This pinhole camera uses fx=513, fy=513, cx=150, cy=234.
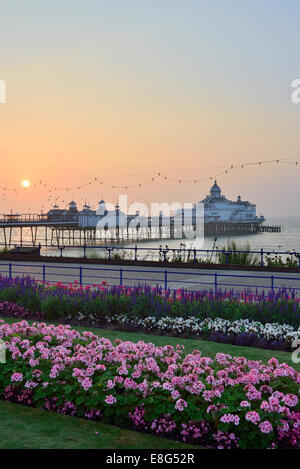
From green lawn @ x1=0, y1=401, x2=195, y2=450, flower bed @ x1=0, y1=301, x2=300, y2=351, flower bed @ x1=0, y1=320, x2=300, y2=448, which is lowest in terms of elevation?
green lawn @ x1=0, y1=401, x2=195, y2=450

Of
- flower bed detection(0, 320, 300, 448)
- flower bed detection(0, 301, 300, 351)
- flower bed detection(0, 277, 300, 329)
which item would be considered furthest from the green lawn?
flower bed detection(0, 277, 300, 329)

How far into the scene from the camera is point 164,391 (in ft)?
21.6

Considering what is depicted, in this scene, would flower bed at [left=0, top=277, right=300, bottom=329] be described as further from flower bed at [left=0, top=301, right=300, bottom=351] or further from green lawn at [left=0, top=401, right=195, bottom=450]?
green lawn at [left=0, top=401, right=195, bottom=450]

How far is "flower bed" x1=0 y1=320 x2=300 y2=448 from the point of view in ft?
19.2

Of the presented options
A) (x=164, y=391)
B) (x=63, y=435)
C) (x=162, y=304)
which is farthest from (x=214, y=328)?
(x=63, y=435)

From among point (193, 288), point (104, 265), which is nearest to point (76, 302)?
point (193, 288)

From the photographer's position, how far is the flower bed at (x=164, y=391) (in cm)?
585

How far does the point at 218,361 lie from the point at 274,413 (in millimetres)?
1720

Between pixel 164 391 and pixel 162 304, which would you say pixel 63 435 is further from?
pixel 162 304

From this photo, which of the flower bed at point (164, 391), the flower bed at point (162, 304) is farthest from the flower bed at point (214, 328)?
the flower bed at point (164, 391)

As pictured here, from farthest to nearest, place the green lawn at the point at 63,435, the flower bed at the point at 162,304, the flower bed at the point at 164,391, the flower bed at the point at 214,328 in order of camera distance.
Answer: the flower bed at the point at 162,304 < the flower bed at the point at 214,328 < the green lawn at the point at 63,435 < the flower bed at the point at 164,391

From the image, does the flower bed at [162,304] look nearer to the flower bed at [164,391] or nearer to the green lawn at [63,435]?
the flower bed at [164,391]

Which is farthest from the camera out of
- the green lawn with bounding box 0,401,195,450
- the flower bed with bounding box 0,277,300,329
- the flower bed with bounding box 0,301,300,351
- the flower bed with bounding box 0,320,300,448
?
the flower bed with bounding box 0,277,300,329
